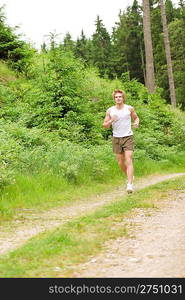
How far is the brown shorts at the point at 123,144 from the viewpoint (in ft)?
30.6

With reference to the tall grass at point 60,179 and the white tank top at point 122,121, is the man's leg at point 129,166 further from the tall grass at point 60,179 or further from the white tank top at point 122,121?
the tall grass at point 60,179

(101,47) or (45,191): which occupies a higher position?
(101,47)

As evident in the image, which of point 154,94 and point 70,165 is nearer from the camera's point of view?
point 70,165

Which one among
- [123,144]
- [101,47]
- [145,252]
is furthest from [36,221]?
[101,47]

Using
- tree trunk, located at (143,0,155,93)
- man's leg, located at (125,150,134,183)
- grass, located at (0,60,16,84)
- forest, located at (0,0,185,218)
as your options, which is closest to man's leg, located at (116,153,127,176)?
man's leg, located at (125,150,134,183)

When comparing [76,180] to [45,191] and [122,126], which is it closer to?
[45,191]

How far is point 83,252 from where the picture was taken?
4773 millimetres

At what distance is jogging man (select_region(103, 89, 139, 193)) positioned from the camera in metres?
9.18

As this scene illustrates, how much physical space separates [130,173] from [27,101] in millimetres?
6492

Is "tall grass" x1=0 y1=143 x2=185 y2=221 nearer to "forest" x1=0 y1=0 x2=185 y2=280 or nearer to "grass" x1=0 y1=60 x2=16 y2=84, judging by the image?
"forest" x1=0 y1=0 x2=185 y2=280

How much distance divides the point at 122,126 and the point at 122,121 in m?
0.12

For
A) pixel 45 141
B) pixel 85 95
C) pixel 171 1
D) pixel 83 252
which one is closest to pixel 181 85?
pixel 171 1

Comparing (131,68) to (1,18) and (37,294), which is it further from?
(37,294)

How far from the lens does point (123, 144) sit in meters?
9.39
